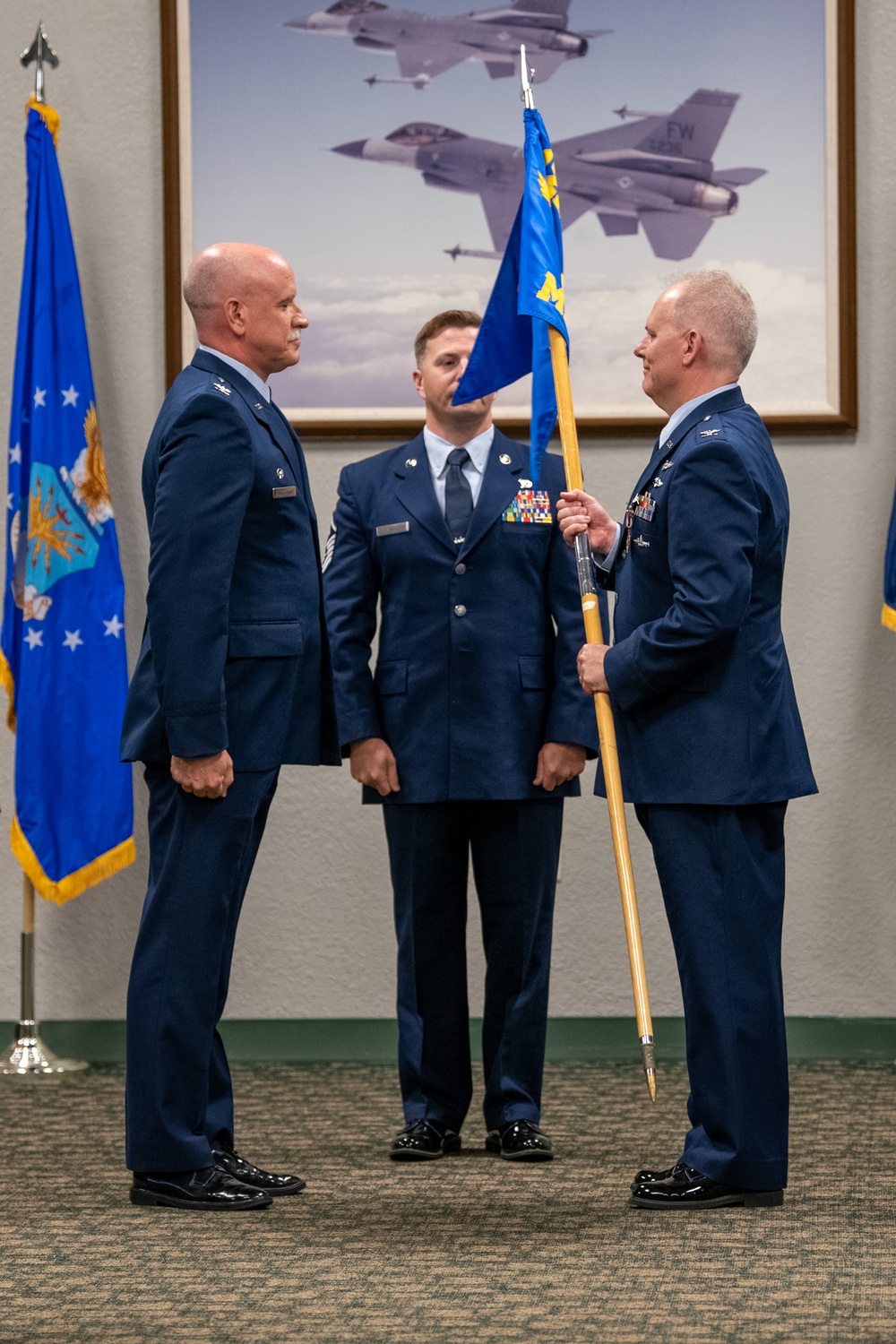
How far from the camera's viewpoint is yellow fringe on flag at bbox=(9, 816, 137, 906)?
383cm

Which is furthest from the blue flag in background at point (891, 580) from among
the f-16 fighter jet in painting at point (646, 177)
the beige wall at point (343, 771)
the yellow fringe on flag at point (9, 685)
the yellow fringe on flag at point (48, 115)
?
the yellow fringe on flag at point (48, 115)

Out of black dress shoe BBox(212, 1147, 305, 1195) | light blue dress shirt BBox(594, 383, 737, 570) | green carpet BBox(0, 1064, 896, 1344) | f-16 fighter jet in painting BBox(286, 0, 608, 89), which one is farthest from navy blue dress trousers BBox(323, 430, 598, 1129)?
f-16 fighter jet in painting BBox(286, 0, 608, 89)

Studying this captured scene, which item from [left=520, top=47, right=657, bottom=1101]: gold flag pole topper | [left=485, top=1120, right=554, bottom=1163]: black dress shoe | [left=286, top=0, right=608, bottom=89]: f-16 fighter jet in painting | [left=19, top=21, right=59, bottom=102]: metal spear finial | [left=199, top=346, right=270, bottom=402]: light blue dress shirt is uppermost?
[left=286, top=0, right=608, bottom=89]: f-16 fighter jet in painting

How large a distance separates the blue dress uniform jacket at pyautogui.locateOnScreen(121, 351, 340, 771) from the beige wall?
4.26ft

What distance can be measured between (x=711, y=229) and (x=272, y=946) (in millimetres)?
2164

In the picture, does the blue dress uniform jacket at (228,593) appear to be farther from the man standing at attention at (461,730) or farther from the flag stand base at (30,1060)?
the flag stand base at (30,1060)

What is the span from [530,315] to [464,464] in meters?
0.40

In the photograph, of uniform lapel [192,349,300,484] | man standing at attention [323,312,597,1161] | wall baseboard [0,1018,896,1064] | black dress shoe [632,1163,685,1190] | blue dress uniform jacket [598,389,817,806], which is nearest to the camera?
blue dress uniform jacket [598,389,817,806]

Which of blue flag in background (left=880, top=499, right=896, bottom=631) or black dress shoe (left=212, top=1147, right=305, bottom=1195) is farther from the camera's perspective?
blue flag in background (left=880, top=499, right=896, bottom=631)

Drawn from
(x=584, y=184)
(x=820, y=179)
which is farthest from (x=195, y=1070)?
(x=820, y=179)

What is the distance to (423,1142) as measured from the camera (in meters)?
3.01

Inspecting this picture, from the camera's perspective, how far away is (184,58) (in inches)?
159

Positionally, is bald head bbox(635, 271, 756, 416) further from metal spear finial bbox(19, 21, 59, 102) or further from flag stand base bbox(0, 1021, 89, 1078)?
flag stand base bbox(0, 1021, 89, 1078)

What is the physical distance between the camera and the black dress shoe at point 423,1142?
9.82 feet
